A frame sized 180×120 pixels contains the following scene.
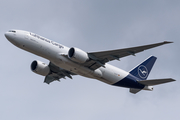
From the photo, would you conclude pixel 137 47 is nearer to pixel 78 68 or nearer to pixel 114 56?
pixel 114 56

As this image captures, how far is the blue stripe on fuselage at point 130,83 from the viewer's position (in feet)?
125

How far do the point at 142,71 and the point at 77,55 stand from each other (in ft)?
42.2

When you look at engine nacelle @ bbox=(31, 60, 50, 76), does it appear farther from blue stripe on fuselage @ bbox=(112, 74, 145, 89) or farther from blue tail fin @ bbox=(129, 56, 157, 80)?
blue tail fin @ bbox=(129, 56, 157, 80)

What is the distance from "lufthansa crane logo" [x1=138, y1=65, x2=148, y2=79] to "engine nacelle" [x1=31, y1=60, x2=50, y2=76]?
1276 cm

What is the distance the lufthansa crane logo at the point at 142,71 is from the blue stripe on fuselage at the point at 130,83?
7.46 feet

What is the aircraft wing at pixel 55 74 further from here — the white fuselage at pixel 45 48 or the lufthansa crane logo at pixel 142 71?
the lufthansa crane logo at pixel 142 71

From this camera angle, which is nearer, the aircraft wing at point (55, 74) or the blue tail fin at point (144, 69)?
the aircraft wing at point (55, 74)

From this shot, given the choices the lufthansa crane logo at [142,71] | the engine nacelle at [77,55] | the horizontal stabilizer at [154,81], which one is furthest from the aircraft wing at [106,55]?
the lufthansa crane logo at [142,71]

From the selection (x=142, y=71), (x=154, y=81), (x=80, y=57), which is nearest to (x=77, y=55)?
(x=80, y=57)

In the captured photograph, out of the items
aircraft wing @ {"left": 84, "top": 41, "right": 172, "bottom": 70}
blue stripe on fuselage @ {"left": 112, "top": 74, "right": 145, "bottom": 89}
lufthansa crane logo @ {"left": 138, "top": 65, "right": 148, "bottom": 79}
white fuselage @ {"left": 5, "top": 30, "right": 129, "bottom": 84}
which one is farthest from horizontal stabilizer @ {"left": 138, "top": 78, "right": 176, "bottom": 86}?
white fuselage @ {"left": 5, "top": 30, "right": 129, "bottom": 84}

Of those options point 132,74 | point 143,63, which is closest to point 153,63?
point 143,63

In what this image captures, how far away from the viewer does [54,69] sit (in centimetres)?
4038

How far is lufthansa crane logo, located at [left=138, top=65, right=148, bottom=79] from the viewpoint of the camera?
136 ft

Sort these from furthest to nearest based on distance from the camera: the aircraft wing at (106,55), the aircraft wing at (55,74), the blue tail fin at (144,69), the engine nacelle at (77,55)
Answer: the blue tail fin at (144,69)
the aircraft wing at (55,74)
the engine nacelle at (77,55)
the aircraft wing at (106,55)
